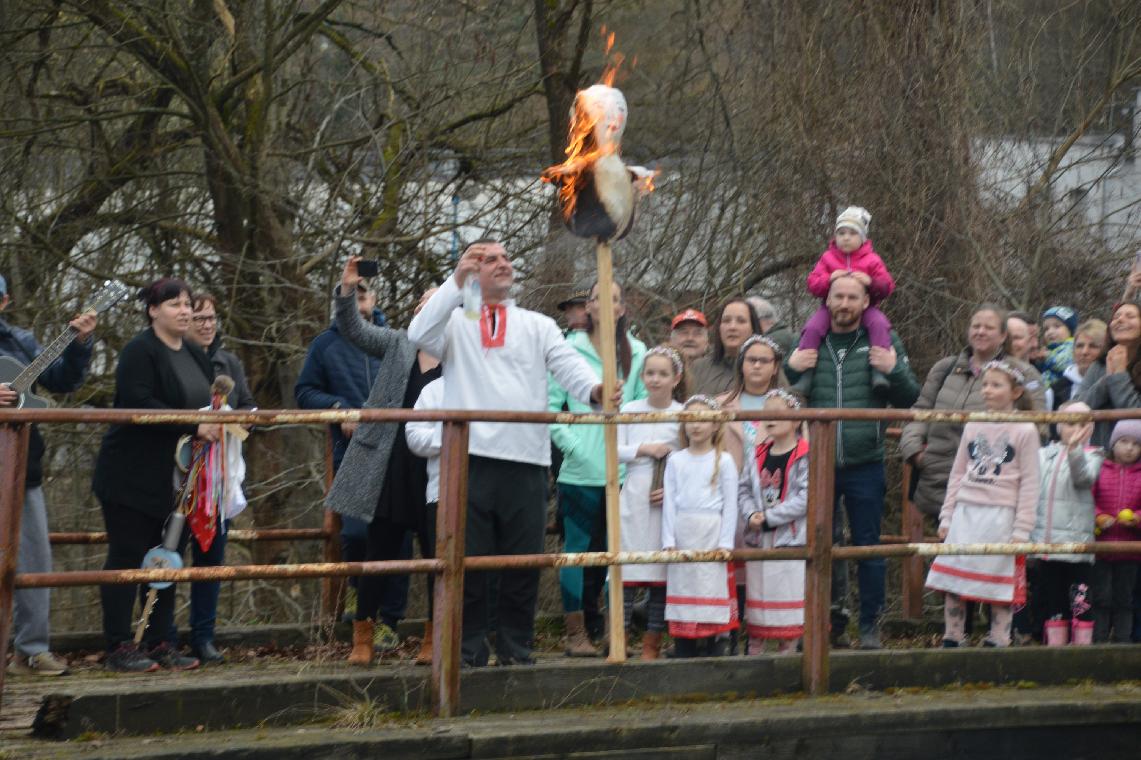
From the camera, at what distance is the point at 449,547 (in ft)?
20.7

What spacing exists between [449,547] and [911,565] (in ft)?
13.6

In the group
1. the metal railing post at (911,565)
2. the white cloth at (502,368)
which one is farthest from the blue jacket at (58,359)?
the metal railing post at (911,565)

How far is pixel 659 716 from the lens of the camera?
21.3 feet

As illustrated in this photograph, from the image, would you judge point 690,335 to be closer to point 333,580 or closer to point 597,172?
point 597,172

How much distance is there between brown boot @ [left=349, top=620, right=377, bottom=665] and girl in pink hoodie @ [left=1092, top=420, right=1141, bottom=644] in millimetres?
3435

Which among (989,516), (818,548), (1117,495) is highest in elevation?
(1117,495)

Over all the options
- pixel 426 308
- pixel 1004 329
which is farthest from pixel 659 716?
pixel 1004 329

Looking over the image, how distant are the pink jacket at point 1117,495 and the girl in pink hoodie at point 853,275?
45.5 inches

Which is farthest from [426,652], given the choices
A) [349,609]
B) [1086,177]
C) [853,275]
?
[1086,177]

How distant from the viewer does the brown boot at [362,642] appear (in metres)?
7.28

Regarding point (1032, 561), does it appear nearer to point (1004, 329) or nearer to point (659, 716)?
point (1004, 329)

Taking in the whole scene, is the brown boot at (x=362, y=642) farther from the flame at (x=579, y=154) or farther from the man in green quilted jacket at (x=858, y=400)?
the man in green quilted jacket at (x=858, y=400)

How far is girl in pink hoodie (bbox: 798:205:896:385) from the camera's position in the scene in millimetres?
8211

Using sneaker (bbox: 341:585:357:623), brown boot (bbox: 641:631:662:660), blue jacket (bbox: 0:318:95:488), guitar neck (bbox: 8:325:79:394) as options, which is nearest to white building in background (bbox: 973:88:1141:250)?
sneaker (bbox: 341:585:357:623)
